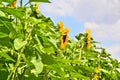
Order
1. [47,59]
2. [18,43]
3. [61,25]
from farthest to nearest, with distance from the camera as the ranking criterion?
[61,25], [47,59], [18,43]

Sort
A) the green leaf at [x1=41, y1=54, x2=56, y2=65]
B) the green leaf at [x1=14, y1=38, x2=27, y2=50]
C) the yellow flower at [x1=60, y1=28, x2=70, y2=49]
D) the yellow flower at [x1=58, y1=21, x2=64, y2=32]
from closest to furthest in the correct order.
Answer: the green leaf at [x1=14, y1=38, x2=27, y2=50] → the green leaf at [x1=41, y1=54, x2=56, y2=65] → the yellow flower at [x1=60, y1=28, x2=70, y2=49] → the yellow flower at [x1=58, y1=21, x2=64, y2=32]

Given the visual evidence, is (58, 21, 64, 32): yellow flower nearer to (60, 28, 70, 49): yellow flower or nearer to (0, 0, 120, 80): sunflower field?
(60, 28, 70, 49): yellow flower

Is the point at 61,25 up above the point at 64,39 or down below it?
above

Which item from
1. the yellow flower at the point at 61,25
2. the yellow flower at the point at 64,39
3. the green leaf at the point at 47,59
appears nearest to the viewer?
the green leaf at the point at 47,59

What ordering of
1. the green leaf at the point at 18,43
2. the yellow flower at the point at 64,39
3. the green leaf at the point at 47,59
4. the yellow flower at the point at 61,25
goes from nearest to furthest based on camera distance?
the green leaf at the point at 18,43 < the green leaf at the point at 47,59 < the yellow flower at the point at 64,39 < the yellow flower at the point at 61,25

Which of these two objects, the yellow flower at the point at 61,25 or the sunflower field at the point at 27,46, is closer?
the sunflower field at the point at 27,46

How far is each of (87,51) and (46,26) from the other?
309 cm

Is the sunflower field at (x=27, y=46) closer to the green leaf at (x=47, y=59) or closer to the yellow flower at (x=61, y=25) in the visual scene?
the green leaf at (x=47, y=59)

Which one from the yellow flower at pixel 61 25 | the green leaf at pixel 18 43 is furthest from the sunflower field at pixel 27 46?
the yellow flower at pixel 61 25

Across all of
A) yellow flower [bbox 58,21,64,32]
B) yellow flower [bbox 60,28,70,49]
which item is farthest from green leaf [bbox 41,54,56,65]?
yellow flower [bbox 58,21,64,32]

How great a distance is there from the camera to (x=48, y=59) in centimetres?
334

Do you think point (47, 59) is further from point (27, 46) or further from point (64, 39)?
point (64, 39)

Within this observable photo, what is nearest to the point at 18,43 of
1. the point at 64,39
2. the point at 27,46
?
the point at 27,46

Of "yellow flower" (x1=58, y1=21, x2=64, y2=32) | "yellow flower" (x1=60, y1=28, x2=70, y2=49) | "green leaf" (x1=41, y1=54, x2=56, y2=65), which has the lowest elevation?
"green leaf" (x1=41, y1=54, x2=56, y2=65)
